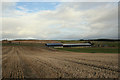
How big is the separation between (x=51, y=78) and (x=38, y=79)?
1.09 metres

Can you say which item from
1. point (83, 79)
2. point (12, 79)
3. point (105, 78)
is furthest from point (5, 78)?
point (105, 78)

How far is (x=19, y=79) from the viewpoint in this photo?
354 inches

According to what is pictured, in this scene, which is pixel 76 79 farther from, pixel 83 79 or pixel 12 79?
pixel 12 79

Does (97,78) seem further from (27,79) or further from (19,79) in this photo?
(19,79)

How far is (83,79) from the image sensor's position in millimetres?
9172

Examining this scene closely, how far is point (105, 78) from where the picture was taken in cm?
945

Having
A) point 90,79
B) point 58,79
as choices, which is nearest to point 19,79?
point 58,79

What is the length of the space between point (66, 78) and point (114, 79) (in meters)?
4.07

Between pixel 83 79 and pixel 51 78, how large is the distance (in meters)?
2.70

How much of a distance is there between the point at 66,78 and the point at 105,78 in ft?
11.1

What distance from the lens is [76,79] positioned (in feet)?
30.0

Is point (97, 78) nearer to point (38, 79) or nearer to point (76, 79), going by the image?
point (76, 79)

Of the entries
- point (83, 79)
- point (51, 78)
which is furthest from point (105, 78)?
point (51, 78)

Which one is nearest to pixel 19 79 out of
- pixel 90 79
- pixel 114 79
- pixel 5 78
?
pixel 5 78
